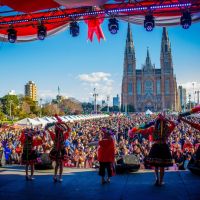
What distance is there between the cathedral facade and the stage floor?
352 feet

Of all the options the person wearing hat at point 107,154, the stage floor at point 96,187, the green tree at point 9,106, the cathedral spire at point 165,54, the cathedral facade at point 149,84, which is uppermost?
the cathedral spire at point 165,54

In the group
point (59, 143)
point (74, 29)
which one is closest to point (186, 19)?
point (74, 29)

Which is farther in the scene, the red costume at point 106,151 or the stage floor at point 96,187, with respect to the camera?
the red costume at point 106,151

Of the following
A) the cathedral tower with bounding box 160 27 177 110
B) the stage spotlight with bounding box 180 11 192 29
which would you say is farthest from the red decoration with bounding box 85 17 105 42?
the cathedral tower with bounding box 160 27 177 110

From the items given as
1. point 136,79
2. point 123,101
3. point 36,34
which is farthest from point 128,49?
point 36,34

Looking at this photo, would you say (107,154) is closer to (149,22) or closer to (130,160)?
(130,160)

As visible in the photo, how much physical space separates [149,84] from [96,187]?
120373mm

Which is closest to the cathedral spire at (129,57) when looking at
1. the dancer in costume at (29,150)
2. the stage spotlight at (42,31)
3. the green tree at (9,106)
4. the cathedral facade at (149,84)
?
the cathedral facade at (149,84)

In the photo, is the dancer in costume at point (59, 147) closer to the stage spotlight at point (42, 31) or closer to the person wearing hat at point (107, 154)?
the person wearing hat at point (107, 154)

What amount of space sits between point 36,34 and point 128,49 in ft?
410

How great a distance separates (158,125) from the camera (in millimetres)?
6344

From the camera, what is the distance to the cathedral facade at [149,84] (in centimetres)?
11900

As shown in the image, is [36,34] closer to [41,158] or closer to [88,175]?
[41,158]

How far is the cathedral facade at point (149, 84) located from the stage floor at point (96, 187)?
352 ft
